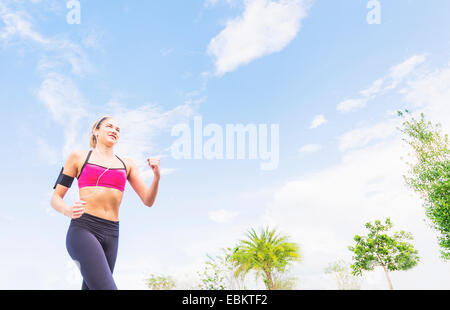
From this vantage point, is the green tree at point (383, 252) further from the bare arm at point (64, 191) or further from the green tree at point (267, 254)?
the bare arm at point (64, 191)

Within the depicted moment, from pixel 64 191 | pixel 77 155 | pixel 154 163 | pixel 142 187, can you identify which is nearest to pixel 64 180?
pixel 64 191

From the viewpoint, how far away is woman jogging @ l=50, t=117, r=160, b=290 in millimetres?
Result: 3039

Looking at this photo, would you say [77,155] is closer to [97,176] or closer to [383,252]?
[97,176]

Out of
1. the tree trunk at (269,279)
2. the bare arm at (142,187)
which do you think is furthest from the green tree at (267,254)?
the bare arm at (142,187)

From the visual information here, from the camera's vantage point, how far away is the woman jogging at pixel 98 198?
3039 millimetres

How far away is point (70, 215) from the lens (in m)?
3.15

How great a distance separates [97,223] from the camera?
3383mm

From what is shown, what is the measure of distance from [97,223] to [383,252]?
34435 millimetres

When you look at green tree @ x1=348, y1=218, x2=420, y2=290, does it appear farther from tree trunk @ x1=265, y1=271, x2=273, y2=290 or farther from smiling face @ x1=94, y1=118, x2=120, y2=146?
smiling face @ x1=94, y1=118, x2=120, y2=146

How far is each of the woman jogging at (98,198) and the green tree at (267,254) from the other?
80.2ft
